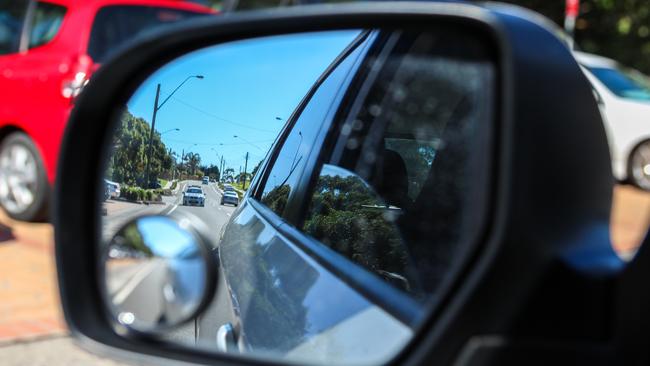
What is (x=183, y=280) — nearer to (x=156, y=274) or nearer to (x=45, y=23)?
(x=156, y=274)

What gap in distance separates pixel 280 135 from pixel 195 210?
549 millimetres

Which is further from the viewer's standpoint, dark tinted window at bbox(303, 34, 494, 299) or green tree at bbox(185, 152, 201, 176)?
green tree at bbox(185, 152, 201, 176)

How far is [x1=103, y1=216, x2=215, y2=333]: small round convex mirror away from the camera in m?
1.25

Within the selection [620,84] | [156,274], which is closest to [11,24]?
[156,274]

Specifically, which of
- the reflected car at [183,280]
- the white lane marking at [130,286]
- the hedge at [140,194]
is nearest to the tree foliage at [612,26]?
the hedge at [140,194]

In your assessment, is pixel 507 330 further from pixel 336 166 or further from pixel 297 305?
pixel 336 166

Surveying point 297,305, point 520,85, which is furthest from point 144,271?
point 520,85

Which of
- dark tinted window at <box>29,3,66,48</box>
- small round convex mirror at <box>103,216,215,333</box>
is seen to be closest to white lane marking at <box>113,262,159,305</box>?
small round convex mirror at <box>103,216,215,333</box>

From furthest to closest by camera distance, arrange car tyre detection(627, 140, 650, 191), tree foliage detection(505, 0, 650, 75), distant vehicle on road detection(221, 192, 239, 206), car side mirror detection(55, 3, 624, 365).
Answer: tree foliage detection(505, 0, 650, 75) → car tyre detection(627, 140, 650, 191) → distant vehicle on road detection(221, 192, 239, 206) → car side mirror detection(55, 3, 624, 365)

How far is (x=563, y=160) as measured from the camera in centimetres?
105

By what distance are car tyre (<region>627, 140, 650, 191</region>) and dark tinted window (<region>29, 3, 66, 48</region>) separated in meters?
5.89

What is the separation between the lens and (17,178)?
637cm

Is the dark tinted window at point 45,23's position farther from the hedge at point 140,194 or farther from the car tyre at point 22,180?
the hedge at point 140,194

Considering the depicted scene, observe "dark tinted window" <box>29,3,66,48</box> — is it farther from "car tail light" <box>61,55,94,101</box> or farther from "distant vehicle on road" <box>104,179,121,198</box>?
"distant vehicle on road" <box>104,179,121,198</box>
